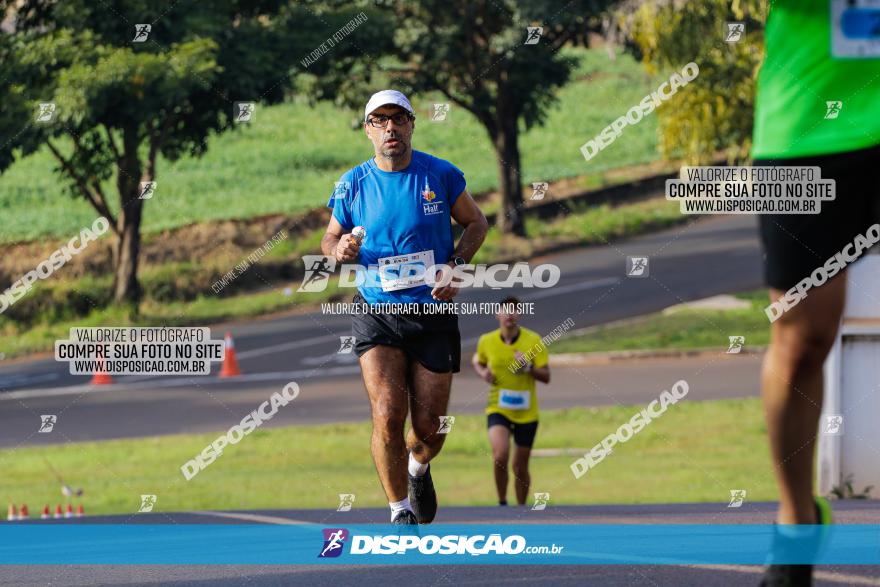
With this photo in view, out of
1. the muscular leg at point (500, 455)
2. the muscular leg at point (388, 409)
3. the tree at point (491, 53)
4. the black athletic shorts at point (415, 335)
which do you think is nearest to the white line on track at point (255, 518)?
the muscular leg at point (388, 409)

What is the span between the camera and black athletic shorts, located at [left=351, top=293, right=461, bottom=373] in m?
6.70

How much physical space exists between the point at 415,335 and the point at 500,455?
20.1 ft

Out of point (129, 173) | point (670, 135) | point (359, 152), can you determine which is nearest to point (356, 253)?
point (670, 135)

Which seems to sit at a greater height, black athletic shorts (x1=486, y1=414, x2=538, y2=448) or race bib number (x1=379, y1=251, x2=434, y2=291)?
race bib number (x1=379, y1=251, x2=434, y2=291)

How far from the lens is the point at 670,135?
72.1ft

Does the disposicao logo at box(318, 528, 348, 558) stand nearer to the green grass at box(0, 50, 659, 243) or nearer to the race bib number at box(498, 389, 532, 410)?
the race bib number at box(498, 389, 532, 410)

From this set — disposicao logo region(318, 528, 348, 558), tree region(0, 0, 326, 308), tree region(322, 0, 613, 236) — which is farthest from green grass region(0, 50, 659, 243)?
disposicao logo region(318, 528, 348, 558)

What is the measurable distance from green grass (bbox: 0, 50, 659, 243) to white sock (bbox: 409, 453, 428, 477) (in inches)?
995

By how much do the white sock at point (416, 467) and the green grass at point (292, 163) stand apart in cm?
2526

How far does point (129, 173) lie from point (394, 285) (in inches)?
816

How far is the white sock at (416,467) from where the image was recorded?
23.8 feet

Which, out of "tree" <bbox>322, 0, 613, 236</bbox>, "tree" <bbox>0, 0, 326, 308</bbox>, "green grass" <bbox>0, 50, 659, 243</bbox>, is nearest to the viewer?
"tree" <bbox>0, 0, 326, 308</bbox>

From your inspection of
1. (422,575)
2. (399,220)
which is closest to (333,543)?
(422,575)

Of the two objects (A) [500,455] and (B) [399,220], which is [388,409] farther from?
(A) [500,455]
